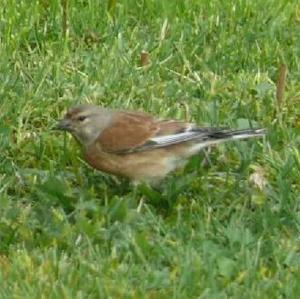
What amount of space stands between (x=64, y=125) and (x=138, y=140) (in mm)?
390

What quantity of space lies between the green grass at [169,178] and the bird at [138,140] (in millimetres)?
101

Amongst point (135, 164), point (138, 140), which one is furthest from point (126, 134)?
point (135, 164)

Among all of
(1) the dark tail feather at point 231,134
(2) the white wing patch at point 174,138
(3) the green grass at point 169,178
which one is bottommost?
(3) the green grass at point 169,178

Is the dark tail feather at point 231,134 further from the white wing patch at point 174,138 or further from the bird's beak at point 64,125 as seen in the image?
the bird's beak at point 64,125

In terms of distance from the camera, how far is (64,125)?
6.81 meters

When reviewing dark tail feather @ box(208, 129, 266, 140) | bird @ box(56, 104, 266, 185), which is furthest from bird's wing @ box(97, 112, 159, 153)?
dark tail feather @ box(208, 129, 266, 140)

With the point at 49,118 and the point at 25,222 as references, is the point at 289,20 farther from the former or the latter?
the point at 25,222

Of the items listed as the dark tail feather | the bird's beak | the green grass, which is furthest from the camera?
the bird's beak

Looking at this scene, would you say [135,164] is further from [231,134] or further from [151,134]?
[231,134]

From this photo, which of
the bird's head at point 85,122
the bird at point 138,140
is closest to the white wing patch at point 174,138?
the bird at point 138,140

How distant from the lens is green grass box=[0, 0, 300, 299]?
563cm

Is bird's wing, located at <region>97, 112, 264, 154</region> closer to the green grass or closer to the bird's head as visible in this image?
the bird's head

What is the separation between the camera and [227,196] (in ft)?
21.4

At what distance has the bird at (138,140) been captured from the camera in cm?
670
